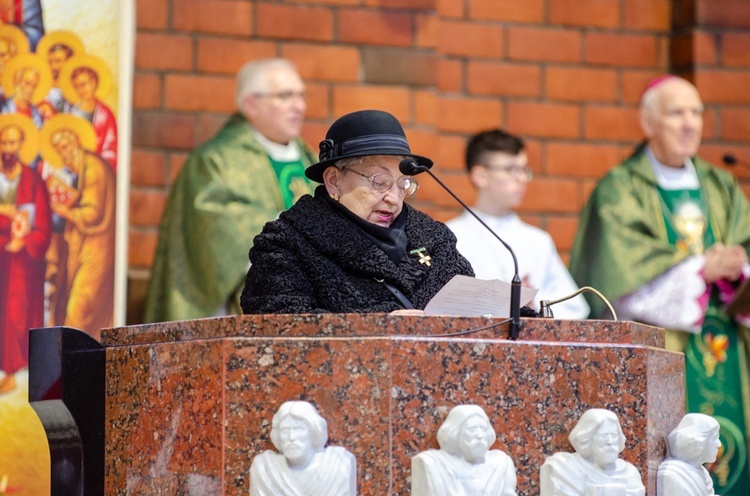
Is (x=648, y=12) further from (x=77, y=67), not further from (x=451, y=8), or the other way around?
(x=77, y=67)

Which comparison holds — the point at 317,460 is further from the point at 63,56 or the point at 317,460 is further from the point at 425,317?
the point at 63,56

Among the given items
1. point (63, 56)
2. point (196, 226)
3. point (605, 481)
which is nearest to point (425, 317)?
point (605, 481)

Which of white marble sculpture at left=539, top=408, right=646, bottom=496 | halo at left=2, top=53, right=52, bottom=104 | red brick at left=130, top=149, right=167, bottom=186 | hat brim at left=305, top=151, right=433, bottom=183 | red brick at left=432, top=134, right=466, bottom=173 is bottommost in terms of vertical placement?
white marble sculpture at left=539, top=408, right=646, bottom=496

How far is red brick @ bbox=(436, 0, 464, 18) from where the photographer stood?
758 centimetres

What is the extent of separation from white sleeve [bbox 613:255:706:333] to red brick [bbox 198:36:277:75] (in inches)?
80.9

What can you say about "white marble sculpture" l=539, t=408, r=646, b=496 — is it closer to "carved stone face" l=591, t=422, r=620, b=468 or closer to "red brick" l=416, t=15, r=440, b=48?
"carved stone face" l=591, t=422, r=620, b=468

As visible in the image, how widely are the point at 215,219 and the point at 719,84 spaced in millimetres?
2941

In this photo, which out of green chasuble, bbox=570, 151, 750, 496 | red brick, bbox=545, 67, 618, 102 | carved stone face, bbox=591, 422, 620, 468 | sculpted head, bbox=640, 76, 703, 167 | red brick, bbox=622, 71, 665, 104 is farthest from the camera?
red brick, bbox=622, 71, 665, 104

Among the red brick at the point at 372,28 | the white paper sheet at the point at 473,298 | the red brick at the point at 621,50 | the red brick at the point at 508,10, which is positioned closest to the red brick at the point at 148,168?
the red brick at the point at 372,28

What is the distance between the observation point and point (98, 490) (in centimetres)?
364

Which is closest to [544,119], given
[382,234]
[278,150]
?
[278,150]

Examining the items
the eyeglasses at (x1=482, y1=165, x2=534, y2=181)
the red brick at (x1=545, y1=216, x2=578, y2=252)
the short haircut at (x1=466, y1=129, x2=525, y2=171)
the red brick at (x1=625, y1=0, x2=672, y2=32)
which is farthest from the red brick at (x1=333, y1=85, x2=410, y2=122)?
the red brick at (x1=625, y1=0, x2=672, y2=32)

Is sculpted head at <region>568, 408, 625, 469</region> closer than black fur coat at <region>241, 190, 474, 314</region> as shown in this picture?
Yes

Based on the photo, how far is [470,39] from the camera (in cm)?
766
